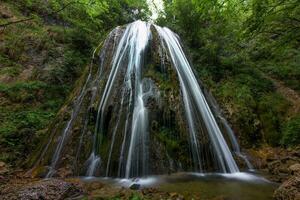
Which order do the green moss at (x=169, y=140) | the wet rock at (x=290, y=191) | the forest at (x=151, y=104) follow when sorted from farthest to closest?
the green moss at (x=169, y=140) → the forest at (x=151, y=104) → the wet rock at (x=290, y=191)

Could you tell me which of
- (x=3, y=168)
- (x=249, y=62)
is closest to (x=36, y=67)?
(x=3, y=168)

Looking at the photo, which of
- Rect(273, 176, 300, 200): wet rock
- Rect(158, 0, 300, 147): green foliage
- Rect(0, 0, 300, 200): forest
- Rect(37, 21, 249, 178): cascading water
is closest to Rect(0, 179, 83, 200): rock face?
Rect(0, 0, 300, 200): forest

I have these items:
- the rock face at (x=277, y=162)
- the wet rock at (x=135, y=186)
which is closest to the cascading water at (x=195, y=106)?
the rock face at (x=277, y=162)

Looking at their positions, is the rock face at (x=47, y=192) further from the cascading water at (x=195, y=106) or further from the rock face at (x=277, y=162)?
the rock face at (x=277, y=162)

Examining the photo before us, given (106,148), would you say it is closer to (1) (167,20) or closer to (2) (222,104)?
(2) (222,104)

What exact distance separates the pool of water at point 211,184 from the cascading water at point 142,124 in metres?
0.34

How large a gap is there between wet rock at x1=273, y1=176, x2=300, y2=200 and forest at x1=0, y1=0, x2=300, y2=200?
2 cm

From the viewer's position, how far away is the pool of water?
13.6 ft

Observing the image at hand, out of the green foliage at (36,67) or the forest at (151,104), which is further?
the green foliage at (36,67)

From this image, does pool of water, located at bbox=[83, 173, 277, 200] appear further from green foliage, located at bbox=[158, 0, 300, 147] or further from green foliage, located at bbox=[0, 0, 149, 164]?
green foliage, located at bbox=[0, 0, 149, 164]

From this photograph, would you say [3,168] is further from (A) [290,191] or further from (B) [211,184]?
(A) [290,191]

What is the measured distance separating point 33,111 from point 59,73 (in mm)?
2178

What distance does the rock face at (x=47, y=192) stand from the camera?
373 cm

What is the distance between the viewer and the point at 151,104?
20.9 ft
